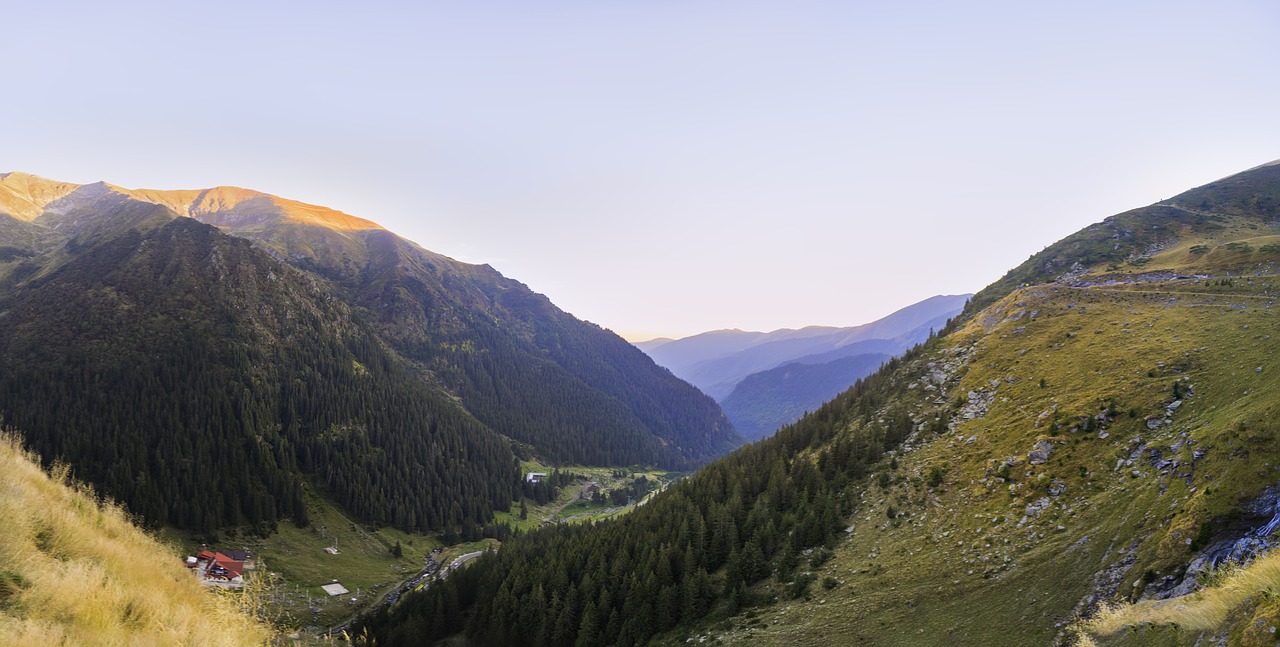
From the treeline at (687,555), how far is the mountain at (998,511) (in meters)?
0.29

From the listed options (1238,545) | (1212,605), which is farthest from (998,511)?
(1212,605)

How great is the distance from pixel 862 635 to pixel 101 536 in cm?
4038

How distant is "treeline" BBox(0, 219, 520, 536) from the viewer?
10769cm

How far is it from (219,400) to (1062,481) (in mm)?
169637

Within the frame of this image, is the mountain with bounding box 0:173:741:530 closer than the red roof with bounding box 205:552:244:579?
No

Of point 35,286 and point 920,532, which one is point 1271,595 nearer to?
point 920,532

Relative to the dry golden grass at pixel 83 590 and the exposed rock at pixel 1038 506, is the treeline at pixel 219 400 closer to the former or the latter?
the dry golden grass at pixel 83 590

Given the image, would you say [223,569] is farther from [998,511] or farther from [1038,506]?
[1038,506]

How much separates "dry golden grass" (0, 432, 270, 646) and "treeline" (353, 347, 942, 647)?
3834 centimetres

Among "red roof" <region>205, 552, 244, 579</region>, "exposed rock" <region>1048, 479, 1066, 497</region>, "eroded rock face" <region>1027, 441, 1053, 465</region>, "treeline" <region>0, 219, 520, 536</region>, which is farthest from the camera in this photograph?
"treeline" <region>0, 219, 520, 536</region>

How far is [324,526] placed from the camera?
118 metres

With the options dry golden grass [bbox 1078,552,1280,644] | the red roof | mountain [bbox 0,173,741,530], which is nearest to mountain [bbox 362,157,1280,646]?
dry golden grass [bbox 1078,552,1280,644]

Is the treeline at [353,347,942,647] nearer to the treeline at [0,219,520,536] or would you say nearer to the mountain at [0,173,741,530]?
the treeline at [0,219,520,536]

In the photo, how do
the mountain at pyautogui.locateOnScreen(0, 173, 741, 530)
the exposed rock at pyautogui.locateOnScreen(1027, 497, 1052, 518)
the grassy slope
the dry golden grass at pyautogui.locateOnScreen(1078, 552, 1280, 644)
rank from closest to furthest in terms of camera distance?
1. the dry golden grass at pyautogui.locateOnScreen(1078, 552, 1280, 644)
2. the grassy slope
3. the exposed rock at pyautogui.locateOnScreen(1027, 497, 1052, 518)
4. the mountain at pyautogui.locateOnScreen(0, 173, 741, 530)
